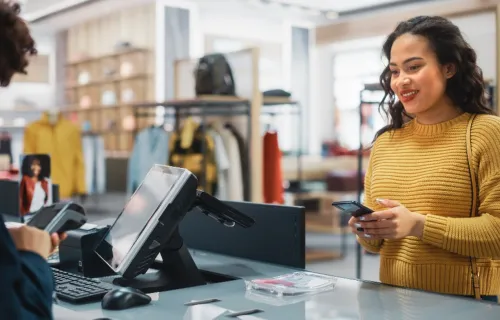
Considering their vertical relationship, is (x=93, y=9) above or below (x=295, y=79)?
above

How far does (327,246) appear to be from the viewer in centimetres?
723

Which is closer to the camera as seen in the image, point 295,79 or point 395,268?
point 395,268

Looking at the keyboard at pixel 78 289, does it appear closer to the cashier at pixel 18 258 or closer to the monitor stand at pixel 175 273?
the monitor stand at pixel 175 273

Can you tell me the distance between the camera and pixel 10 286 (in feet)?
3.52

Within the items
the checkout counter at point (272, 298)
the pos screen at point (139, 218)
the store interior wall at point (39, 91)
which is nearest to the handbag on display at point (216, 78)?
the checkout counter at point (272, 298)

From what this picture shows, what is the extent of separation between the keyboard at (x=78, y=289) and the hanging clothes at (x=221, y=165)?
149 inches

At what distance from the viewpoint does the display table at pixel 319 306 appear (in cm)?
137

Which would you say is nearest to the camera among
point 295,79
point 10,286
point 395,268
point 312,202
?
point 10,286

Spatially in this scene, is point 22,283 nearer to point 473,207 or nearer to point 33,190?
point 473,207

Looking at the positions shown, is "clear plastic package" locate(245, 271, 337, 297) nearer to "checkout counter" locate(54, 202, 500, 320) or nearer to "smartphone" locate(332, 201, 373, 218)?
"checkout counter" locate(54, 202, 500, 320)

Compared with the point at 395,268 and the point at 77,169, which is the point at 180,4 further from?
the point at 395,268

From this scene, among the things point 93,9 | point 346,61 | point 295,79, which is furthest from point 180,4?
point 346,61

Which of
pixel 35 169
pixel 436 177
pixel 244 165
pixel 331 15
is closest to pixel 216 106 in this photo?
pixel 244 165

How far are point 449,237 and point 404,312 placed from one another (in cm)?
29
